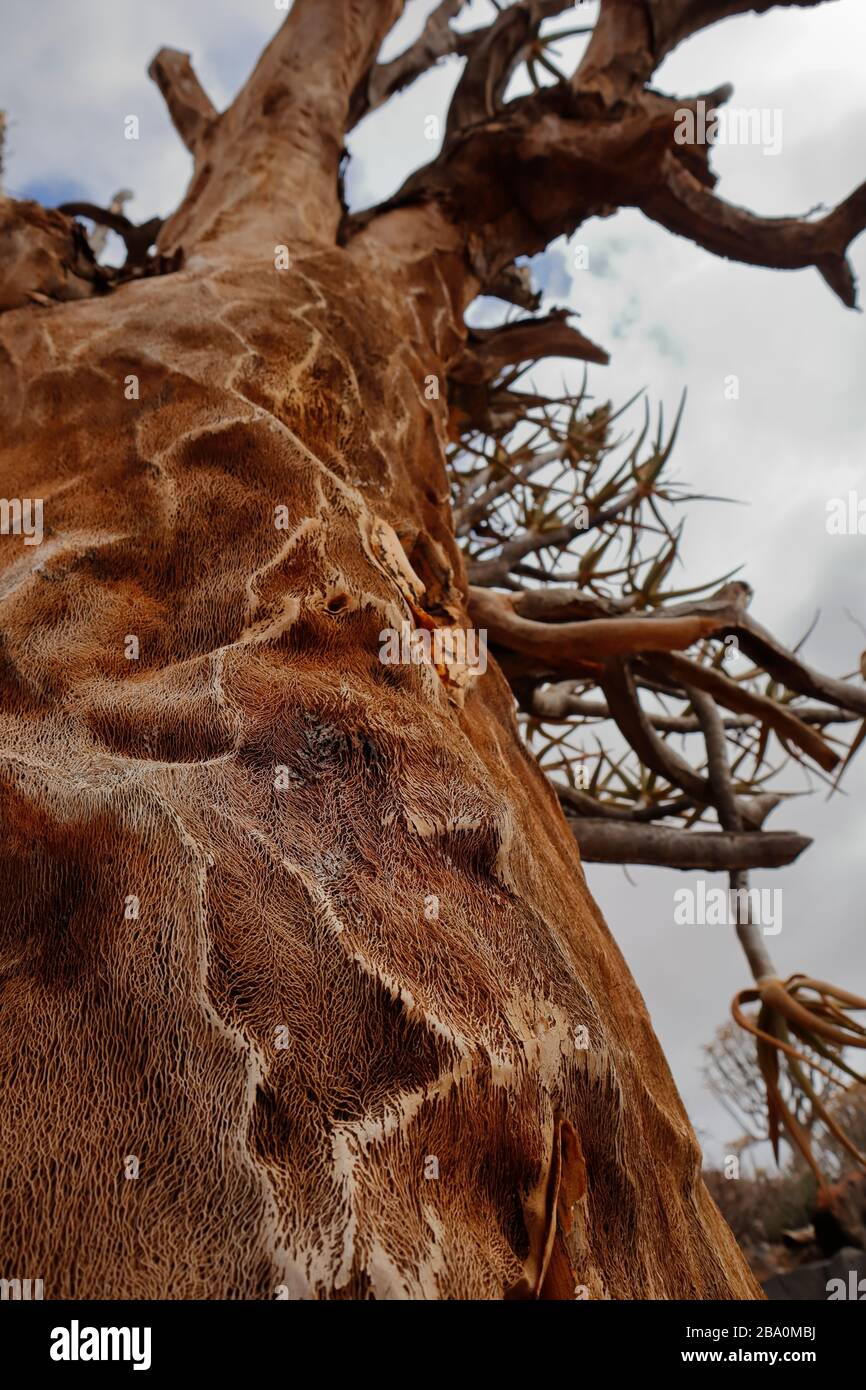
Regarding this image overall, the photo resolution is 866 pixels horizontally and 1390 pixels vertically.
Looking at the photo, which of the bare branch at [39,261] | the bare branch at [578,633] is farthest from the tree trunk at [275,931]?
the bare branch at [578,633]

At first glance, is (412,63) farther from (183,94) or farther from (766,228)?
(766,228)

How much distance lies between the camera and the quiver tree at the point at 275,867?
1.77 feet

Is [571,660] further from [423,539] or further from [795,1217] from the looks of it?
[795,1217]

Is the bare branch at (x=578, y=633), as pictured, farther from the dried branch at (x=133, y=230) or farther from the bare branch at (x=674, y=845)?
the dried branch at (x=133, y=230)

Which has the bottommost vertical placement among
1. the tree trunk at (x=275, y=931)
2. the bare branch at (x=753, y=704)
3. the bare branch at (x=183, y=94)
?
the tree trunk at (x=275, y=931)

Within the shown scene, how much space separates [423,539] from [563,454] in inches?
126

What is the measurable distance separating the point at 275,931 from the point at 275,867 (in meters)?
0.05

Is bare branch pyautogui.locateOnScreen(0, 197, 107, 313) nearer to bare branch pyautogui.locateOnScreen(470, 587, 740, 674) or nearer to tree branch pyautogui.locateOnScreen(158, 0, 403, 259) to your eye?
tree branch pyautogui.locateOnScreen(158, 0, 403, 259)

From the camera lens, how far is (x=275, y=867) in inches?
27.3

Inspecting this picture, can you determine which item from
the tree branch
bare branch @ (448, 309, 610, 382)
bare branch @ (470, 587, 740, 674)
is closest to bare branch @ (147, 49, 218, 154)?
the tree branch

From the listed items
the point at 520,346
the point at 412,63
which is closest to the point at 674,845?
the point at 520,346

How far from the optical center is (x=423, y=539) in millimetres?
1322

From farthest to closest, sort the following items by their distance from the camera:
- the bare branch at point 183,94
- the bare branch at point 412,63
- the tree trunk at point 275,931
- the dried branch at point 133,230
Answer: the bare branch at point 412,63, the bare branch at point 183,94, the dried branch at point 133,230, the tree trunk at point 275,931

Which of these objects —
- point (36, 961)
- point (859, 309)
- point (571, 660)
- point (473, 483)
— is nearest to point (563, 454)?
point (473, 483)
